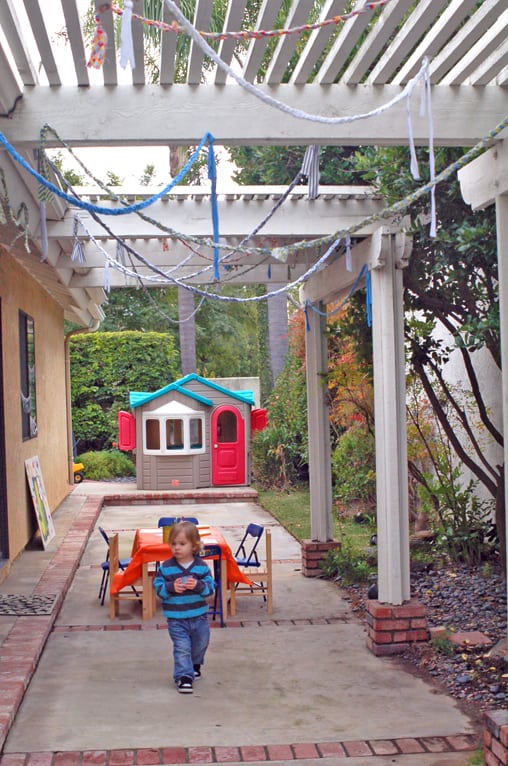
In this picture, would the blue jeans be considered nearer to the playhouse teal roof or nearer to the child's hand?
the child's hand

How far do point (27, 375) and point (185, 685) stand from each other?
616 cm

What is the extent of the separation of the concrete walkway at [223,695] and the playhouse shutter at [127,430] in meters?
8.94

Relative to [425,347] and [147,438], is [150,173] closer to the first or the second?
[147,438]

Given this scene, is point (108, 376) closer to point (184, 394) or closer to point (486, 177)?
point (184, 394)

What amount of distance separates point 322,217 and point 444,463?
3518 millimetres

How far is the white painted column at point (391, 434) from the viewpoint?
6.23 m

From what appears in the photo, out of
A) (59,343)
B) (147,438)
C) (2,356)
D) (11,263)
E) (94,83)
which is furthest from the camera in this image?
(147,438)

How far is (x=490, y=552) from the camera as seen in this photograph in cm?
841

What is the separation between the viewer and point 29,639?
20.2 feet

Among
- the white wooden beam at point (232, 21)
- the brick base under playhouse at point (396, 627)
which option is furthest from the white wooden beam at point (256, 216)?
the brick base under playhouse at point (396, 627)

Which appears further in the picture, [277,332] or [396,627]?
[277,332]

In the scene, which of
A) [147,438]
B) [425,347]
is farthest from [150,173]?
[425,347]

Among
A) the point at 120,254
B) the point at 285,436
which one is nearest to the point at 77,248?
the point at 120,254

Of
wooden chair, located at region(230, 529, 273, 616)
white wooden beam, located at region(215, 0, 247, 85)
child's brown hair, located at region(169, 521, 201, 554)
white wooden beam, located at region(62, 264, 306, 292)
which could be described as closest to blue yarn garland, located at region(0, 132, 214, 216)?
white wooden beam, located at region(215, 0, 247, 85)
